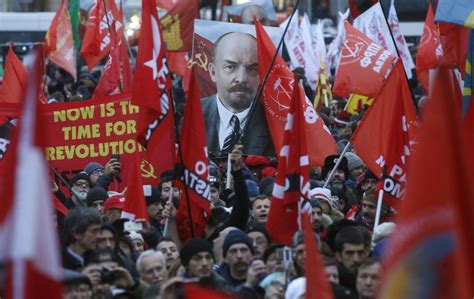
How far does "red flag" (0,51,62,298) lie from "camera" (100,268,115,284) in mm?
2054

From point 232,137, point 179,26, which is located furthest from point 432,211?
point 179,26

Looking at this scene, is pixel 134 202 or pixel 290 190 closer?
pixel 290 190

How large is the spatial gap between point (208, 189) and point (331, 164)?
4294mm

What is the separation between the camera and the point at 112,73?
669 inches

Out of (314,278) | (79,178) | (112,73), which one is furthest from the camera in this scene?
(112,73)

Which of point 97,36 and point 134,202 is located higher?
point 97,36

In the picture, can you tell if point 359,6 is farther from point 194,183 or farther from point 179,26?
point 179,26

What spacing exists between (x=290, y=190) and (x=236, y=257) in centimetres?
71

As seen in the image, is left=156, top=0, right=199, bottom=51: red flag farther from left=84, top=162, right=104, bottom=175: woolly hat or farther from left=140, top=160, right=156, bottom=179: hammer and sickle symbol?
left=140, top=160, right=156, bottom=179: hammer and sickle symbol

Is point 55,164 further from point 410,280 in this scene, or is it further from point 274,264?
point 410,280

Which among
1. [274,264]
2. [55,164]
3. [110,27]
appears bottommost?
[274,264]

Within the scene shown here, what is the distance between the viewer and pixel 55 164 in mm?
13227

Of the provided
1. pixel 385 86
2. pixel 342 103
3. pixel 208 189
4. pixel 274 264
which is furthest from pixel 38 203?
pixel 342 103

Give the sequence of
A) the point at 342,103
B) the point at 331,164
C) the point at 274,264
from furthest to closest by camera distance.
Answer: the point at 342,103
the point at 331,164
the point at 274,264
